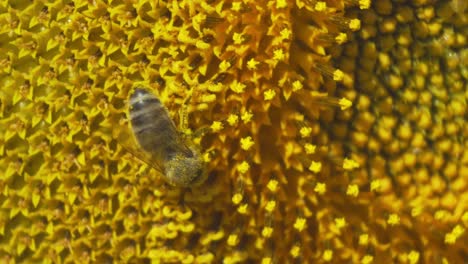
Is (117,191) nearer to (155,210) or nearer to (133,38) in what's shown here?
A: (155,210)

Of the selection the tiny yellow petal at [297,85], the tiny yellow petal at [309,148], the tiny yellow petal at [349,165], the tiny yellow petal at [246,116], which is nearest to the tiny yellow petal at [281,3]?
the tiny yellow petal at [297,85]

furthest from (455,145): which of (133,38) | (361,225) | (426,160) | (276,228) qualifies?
(133,38)

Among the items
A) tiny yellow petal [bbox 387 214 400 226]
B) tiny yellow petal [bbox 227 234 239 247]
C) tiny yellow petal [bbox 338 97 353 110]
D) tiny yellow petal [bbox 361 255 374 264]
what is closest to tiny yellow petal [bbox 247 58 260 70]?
tiny yellow petal [bbox 338 97 353 110]

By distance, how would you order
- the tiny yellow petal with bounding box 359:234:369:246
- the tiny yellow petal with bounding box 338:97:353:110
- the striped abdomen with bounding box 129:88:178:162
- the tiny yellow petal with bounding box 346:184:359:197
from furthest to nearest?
the tiny yellow petal with bounding box 359:234:369:246
the tiny yellow petal with bounding box 346:184:359:197
the tiny yellow petal with bounding box 338:97:353:110
the striped abdomen with bounding box 129:88:178:162

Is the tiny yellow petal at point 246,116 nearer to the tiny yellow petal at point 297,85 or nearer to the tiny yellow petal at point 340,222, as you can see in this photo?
the tiny yellow petal at point 297,85

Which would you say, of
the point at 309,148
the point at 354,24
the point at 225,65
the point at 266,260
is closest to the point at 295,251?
the point at 266,260

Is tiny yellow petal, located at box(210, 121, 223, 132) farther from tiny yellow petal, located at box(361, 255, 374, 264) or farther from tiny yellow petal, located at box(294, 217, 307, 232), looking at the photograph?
tiny yellow petal, located at box(361, 255, 374, 264)
